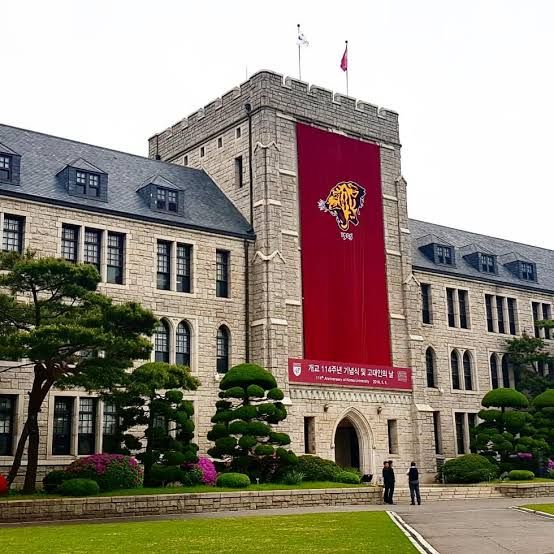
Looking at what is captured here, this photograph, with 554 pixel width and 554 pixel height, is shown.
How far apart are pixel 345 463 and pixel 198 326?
11500 mm

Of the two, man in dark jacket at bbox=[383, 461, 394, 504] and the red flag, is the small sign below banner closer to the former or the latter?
man in dark jacket at bbox=[383, 461, 394, 504]

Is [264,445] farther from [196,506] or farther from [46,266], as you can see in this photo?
[46,266]

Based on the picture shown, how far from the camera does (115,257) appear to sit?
109 ft

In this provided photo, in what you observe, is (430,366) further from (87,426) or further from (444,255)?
(87,426)

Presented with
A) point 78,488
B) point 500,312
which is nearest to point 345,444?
point 500,312

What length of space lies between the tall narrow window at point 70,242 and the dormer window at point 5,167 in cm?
280

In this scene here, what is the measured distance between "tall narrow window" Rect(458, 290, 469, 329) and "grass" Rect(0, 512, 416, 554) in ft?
88.6

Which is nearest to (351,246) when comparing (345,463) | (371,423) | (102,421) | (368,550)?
(371,423)

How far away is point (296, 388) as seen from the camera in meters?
35.5

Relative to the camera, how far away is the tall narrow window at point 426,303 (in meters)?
44.8

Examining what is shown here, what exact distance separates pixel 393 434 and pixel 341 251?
8834 millimetres

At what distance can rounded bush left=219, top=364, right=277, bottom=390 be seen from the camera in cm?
3069

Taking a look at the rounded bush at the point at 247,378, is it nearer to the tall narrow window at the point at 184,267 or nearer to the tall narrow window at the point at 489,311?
the tall narrow window at the point at 184,267

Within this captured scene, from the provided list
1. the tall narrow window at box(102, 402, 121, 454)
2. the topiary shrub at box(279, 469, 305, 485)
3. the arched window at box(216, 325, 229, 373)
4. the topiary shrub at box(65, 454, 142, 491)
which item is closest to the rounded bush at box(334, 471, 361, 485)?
the topiary shrub at box(279, 469, 305, 485)
